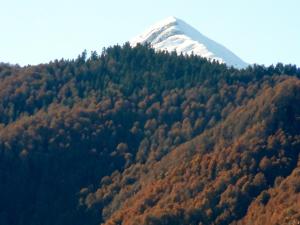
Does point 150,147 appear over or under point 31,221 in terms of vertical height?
over

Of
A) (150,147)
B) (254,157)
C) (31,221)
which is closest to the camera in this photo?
(254,157)

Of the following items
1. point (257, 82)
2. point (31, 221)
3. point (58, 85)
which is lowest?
point (31, 221)

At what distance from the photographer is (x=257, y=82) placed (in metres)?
164

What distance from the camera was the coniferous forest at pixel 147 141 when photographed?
425 ft

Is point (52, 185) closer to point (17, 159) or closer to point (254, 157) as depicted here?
point (17, 159)

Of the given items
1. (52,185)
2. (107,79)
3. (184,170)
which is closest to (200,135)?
A: (184,170)

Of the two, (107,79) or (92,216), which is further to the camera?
(107,79)

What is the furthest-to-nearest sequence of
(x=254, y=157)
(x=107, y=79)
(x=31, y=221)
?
(x=107, y=79) < (x=31, y=221) < (x=254, y=157)

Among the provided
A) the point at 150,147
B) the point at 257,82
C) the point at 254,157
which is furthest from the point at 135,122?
the point at 254,157

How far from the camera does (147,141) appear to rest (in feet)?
524

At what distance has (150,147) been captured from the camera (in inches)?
6245

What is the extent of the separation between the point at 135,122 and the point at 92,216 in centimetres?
2215

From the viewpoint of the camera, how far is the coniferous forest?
130 metres

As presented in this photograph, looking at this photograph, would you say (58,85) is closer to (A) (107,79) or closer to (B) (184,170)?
(A) (107,79)
